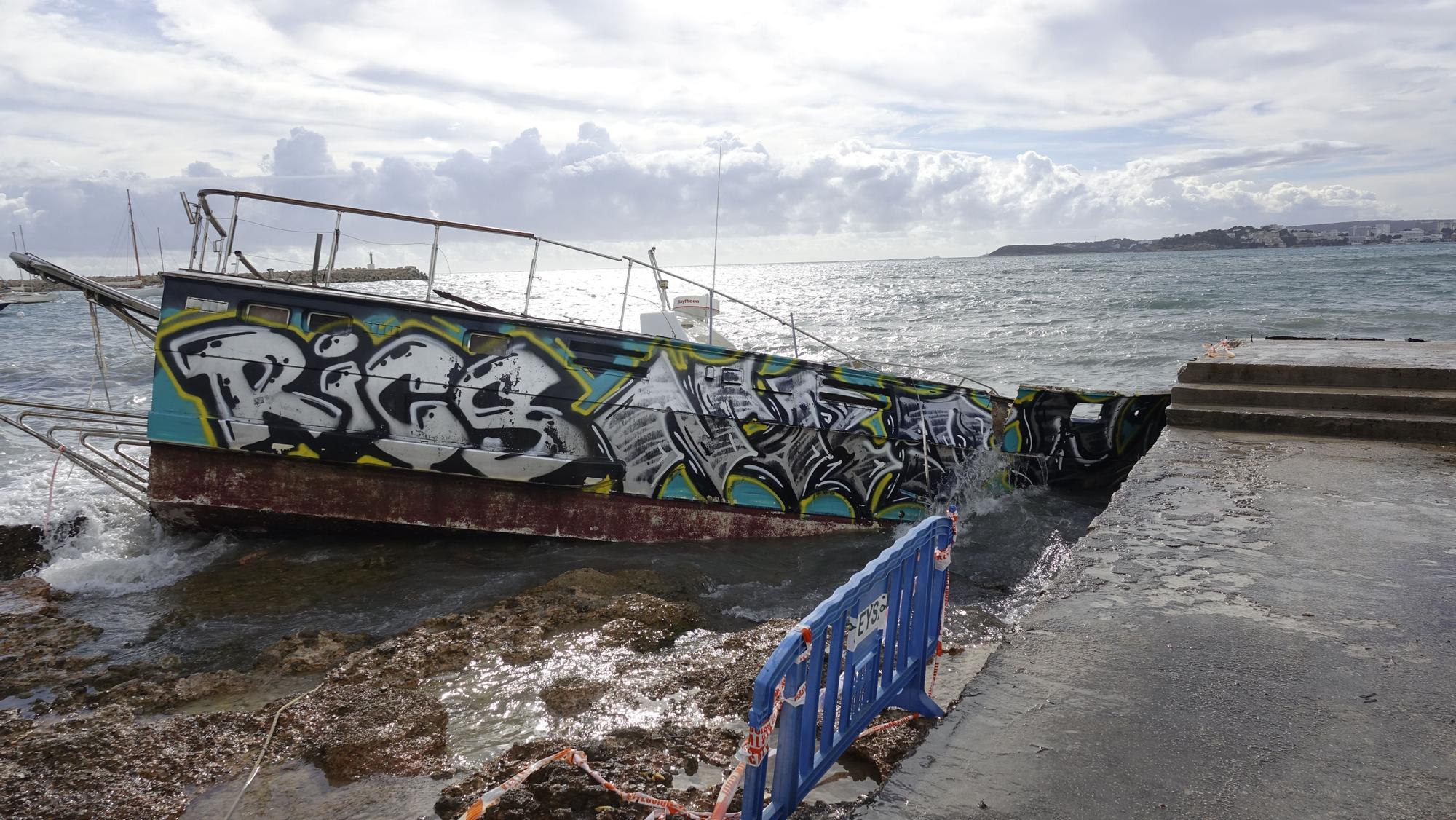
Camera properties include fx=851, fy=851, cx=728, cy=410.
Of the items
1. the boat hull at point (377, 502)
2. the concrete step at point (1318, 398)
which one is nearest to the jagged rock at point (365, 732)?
the boat hull at point (377, 502)

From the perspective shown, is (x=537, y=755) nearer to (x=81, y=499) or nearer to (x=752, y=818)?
(x=752, y=818)

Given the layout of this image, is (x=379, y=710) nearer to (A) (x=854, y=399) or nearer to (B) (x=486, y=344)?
(B) (x=486, y=344)

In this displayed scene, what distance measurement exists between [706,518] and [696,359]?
1684 mm

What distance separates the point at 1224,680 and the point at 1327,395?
252 inches

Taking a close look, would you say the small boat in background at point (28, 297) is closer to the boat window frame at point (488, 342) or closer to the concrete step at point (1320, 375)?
the boat window frame at point (488, 342)

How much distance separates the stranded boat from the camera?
8.08 m

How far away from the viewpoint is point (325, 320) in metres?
8.12

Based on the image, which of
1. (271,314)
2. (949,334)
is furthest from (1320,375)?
(949,334)

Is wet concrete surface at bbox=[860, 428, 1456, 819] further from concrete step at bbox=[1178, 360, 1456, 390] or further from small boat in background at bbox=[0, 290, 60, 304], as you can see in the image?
small boat in background at bbox=[0, 290, 60, 304]

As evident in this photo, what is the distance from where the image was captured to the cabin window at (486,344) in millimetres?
8281

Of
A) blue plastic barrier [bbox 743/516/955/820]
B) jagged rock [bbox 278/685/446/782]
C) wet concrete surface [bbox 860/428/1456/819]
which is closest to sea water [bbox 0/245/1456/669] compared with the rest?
jagged rock [bbox 278/685/446/782]

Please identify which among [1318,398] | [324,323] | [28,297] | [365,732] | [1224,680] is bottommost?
[365,732]

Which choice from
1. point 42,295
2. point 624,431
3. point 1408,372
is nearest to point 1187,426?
point 1408,372

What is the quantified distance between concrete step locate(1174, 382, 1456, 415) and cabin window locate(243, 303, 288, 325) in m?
9.09
